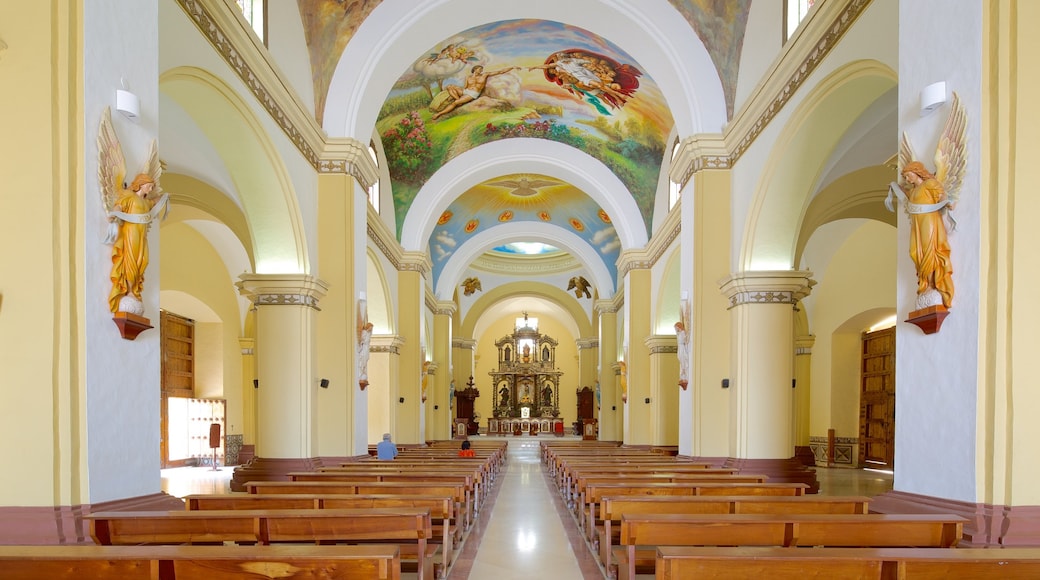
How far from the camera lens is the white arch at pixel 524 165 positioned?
20172mm

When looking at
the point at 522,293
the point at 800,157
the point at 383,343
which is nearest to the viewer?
the point at 800,157

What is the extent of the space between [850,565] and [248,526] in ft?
→ 11.2

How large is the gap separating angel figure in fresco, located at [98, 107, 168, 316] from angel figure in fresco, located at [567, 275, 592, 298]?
93.2 feet

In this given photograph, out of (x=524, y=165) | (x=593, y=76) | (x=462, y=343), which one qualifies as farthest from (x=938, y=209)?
(x=462, y=343)

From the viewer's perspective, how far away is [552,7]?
521 inches

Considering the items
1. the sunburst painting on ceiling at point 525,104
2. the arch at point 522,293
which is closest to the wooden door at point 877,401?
the sunburst painting on ceiling at point 525,104

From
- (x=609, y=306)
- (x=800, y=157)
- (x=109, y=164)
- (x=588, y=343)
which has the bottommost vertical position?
(x=109, y=164)

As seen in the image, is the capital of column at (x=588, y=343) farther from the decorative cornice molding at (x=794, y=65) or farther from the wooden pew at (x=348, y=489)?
the wooden pew at (x=348, y=489)

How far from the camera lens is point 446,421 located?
2852cm

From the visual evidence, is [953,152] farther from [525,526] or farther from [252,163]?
[252,163]

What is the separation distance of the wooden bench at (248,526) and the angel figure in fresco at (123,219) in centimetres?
132

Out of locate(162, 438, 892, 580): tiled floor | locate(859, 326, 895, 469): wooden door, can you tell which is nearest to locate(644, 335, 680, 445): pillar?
locate(162, 438, 892, 580): tiled floor

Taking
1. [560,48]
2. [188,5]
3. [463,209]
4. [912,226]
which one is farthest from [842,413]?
[188,5]

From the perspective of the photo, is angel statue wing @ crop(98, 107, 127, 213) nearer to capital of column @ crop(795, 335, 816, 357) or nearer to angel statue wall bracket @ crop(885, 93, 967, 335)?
angel statue wall bracket @ crop(885, 93, 967, 335)
